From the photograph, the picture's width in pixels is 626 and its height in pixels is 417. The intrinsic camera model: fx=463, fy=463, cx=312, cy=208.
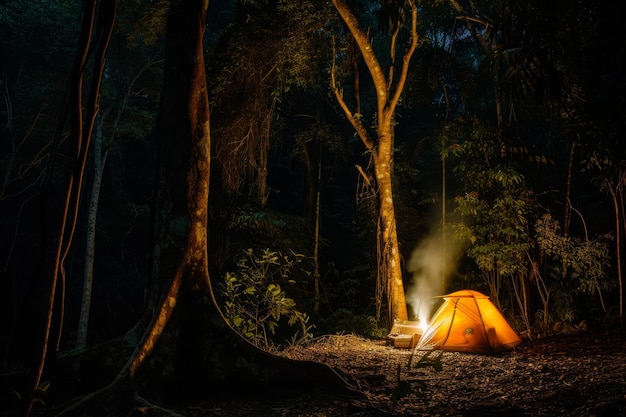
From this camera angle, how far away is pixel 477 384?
521cm

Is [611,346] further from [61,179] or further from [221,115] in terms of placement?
[61,179]

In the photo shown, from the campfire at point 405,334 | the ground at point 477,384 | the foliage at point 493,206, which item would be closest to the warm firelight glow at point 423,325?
the campfire at point 405,334

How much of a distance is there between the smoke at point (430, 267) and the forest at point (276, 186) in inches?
3.1

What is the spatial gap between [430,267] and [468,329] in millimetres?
5562

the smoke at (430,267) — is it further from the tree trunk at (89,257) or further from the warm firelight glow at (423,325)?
the tree trunk at (89,257)

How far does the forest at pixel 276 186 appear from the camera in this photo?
422 centimetres

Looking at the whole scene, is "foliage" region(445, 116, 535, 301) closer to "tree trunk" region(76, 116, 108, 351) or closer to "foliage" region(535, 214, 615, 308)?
"foliage" region(535, 214, 615, 308)

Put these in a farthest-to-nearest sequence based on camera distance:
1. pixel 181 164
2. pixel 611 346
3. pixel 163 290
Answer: pixel 611 346, pixel 181 164, pixel 163 290

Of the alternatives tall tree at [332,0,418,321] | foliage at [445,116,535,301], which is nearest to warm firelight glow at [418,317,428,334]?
tall tree at [332,0,418,321]

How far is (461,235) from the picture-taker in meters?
9.95

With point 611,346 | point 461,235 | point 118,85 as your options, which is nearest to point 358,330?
point 461,235

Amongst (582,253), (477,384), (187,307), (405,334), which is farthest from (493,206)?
(187,307)

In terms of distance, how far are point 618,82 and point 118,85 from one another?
51.2 ft

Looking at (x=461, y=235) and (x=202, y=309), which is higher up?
(x=461, y=235)
